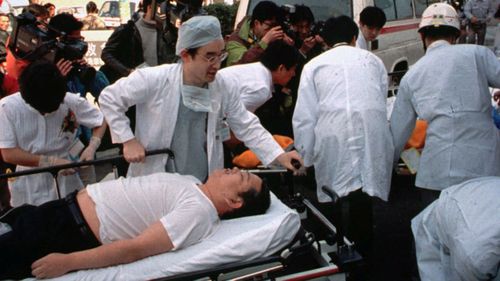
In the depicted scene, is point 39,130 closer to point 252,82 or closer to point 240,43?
point 252,82

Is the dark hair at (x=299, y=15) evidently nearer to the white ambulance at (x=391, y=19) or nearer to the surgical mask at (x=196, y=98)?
the white ambulance at (x=391, y=19)

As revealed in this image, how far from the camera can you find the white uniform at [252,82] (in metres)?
3.83

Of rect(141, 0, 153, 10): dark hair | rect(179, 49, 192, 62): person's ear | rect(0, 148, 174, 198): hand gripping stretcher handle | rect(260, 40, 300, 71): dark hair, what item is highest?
rect(141, 0, 153, 10): dark hair

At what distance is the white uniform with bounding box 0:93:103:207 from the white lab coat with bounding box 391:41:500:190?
2127 mm

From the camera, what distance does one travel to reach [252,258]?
2.37 metres

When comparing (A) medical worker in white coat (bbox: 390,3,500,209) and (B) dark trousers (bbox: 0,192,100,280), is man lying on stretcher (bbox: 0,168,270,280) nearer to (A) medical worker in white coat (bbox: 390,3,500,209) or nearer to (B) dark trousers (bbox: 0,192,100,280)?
(B) dark trousers (bbox: 0,192,100,280)

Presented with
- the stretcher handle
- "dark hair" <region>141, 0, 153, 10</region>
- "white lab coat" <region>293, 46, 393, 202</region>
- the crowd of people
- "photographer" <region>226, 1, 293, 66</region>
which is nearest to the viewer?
the crowd of people

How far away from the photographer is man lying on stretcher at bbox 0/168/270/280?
92.1 inches

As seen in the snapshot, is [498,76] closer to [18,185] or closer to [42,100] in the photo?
[42,100]

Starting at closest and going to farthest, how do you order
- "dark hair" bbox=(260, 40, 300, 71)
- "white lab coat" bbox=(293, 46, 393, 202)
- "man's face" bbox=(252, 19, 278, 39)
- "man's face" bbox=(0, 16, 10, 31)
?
"white lab coat" bbox=(293, 46, 393, 202) → "dark hair" bbox=(260, 40, 300, 71) → "man's face" bbox=(252, 19, 278, 39) → "man's face" bbox=(0, 16, 10, 31)

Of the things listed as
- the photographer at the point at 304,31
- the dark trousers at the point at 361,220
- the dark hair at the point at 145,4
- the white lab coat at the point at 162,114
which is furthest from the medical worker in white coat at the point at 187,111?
the dark hair at the point at 145,4

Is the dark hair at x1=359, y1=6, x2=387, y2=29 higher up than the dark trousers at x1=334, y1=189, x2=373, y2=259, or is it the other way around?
the dark hair at x1=359, y1=6, x2=387, y2=29

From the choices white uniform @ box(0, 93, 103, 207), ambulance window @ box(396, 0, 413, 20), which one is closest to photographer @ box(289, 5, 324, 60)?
ambulance window @ box(396, 0, 413, 20)

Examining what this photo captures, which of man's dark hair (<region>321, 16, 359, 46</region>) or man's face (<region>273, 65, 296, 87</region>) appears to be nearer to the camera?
man's dark hair (<region>321, 16, 359, 46</region>)
